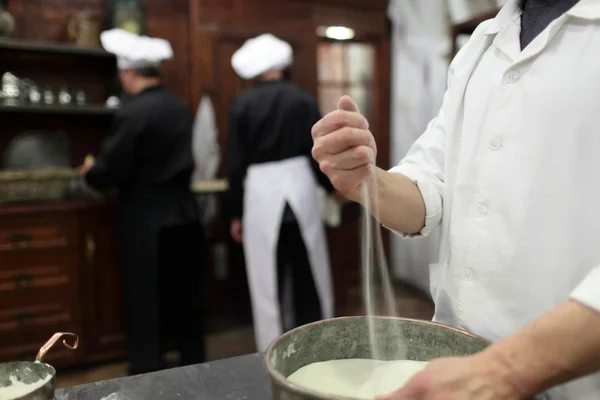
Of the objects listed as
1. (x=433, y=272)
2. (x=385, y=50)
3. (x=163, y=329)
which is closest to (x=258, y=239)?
(x=163, y=329)

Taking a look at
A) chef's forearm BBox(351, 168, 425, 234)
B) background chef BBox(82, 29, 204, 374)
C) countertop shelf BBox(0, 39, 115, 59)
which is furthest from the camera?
countertop shelf BBox(0, 39, 115, 59)

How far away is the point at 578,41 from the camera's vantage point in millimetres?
810

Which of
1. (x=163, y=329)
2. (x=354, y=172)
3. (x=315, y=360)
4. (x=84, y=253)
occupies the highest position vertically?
(x=354, y=172)

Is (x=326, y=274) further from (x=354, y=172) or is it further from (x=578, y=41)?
(x=578, y=41)

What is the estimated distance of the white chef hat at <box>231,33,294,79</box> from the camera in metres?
2.92

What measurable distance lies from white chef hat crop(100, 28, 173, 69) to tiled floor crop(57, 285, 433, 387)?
165 cm

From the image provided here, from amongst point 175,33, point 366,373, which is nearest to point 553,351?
point 366,373

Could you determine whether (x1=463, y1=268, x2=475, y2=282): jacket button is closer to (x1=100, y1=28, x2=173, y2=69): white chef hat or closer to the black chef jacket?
the black chef jacket

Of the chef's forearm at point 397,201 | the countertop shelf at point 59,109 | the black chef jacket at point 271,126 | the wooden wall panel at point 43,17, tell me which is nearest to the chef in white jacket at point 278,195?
the black chef jacket at point 271,126

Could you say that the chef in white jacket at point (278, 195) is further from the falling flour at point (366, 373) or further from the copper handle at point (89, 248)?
the falling flour at point (366, 373)

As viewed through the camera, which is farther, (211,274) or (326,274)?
(211,274)

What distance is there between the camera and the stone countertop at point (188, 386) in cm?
91

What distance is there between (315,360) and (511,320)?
33 cm

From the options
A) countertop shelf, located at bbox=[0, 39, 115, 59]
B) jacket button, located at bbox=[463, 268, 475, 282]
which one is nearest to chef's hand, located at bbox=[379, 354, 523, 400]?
jacket button, located at bbox=[463, 268, 475, 282]
